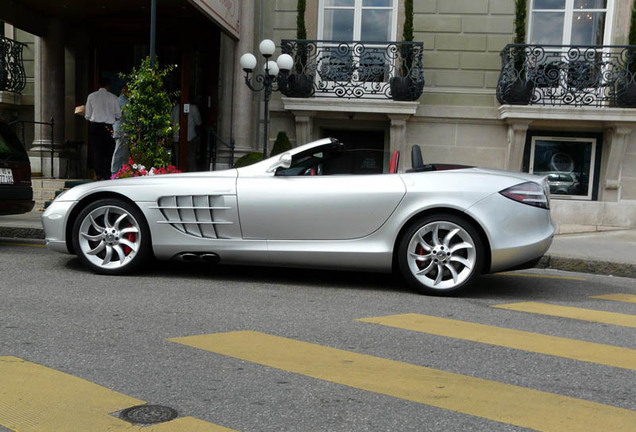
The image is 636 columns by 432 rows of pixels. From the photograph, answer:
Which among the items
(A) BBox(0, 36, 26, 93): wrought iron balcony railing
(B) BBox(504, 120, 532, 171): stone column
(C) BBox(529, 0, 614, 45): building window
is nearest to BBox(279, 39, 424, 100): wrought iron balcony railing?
(B) BBox(504, 120, 532, 171): stone column

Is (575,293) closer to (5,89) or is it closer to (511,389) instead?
(511,389)

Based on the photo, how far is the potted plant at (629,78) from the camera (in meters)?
12.9

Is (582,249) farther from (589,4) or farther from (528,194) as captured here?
(589,4)

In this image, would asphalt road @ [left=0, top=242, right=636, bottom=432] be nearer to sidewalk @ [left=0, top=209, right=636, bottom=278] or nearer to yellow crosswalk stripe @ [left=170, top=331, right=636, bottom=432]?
yellow crosswalk stripe @ [left=170, top=331, right=636, bottom=432]

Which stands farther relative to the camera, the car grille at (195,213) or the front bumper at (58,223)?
the front bumper at (58,223)

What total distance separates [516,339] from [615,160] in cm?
1059

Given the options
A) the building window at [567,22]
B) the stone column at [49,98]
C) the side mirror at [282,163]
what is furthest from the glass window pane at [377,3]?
the side mirror at [282,163]

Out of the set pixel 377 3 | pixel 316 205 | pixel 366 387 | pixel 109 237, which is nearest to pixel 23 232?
pixel 109 237

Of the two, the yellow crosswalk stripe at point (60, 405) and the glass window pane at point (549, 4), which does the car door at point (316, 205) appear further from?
the glass window pane at point (549, 4)

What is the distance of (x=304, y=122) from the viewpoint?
46.4ft

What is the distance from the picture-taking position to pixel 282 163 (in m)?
5.98

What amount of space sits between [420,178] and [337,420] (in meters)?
3.37

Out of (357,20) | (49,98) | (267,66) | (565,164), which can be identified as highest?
(357,20)

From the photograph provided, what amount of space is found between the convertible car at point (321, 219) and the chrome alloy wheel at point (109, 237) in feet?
0.03
